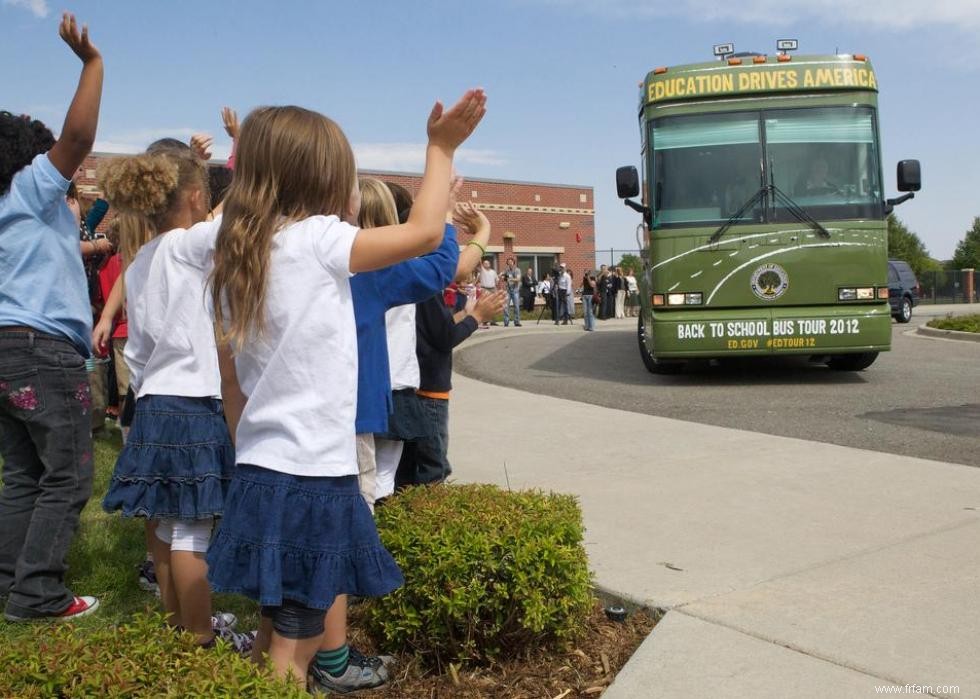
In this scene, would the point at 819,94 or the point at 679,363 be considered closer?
the point at 819,94

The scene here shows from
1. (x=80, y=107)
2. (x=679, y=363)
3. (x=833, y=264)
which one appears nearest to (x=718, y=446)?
(x=833, y=264)

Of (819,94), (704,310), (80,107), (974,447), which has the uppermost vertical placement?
(819,94)

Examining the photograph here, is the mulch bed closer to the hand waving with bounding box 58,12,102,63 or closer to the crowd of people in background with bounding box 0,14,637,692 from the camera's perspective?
the crowd of people in background with bounding box 0,14,637,692

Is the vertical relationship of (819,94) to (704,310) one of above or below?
above

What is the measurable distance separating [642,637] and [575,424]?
14.6ft

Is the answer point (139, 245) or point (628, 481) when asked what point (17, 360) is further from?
point (628, 481)

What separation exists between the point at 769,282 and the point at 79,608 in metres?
7.80

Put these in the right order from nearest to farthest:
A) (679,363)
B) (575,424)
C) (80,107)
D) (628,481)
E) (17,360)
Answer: (80,107) → (17,360) → (628,481) → (575,424) → (679,363)

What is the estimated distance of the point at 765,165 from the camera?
9945mm

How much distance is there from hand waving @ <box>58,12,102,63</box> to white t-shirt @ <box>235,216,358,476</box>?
1.25m

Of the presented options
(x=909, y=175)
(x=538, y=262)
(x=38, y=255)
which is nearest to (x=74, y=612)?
(x=38, y=255)

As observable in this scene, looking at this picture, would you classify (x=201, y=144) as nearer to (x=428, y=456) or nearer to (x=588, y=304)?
(x=428, y=456)

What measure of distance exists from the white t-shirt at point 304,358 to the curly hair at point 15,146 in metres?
1.49

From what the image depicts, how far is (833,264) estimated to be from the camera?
31.6 feet
